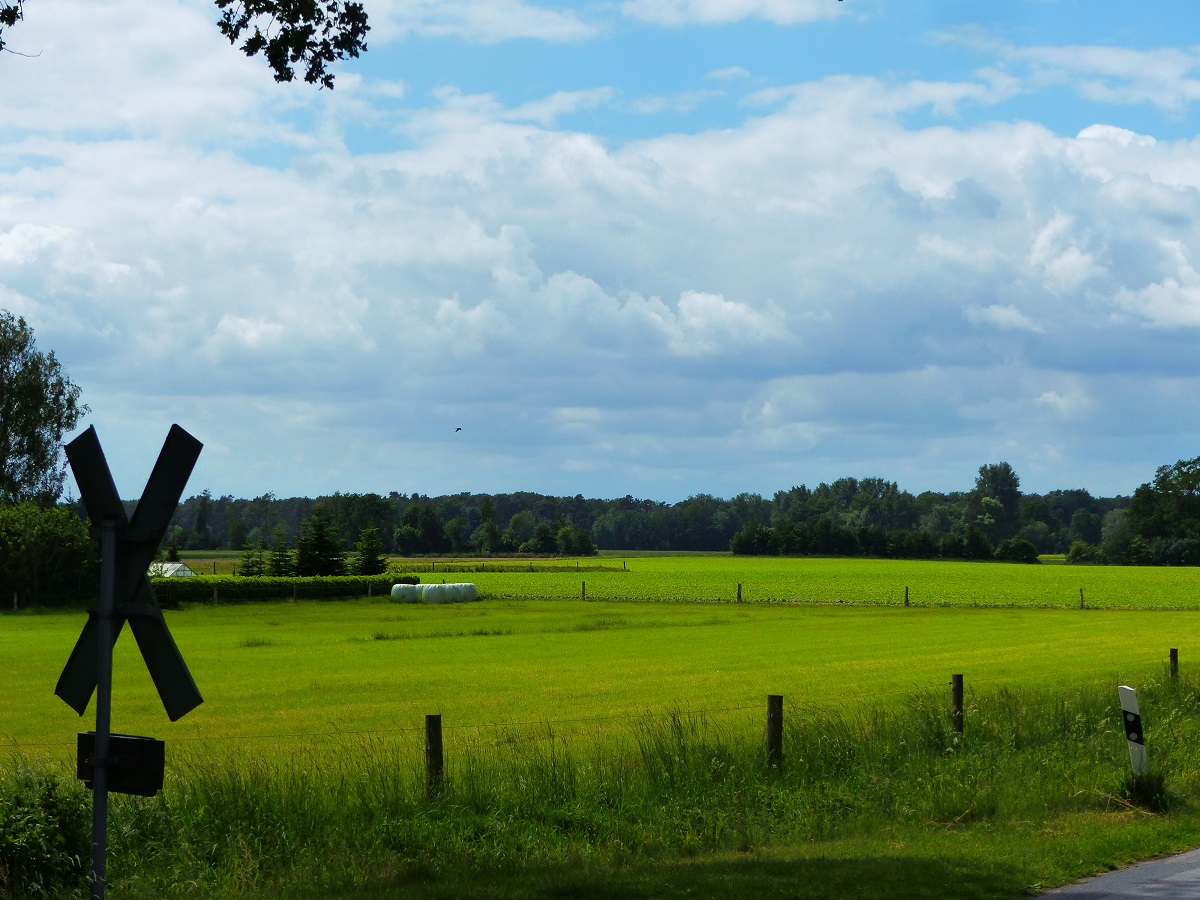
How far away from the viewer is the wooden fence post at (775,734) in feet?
44.2

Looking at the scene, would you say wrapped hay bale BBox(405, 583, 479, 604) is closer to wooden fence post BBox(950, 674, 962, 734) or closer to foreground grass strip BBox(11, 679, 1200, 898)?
wooden fence post BBox(950, 674, 962, 734)

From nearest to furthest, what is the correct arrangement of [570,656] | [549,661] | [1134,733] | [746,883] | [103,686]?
[103,686], [746,883], [1134,733], [549,661], [570,656]

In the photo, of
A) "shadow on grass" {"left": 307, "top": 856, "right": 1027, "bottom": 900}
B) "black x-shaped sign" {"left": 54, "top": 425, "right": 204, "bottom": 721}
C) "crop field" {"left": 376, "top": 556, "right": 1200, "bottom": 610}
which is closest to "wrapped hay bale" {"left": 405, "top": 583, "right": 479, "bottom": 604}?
"crop field" {"left": 376, "top": 556, "right": 1200, "bottom": 610}

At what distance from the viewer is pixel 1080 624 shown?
185 feet

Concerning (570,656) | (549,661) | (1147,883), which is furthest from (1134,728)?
(570,656)

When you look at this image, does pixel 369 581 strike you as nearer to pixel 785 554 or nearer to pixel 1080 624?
pixel 1080 624

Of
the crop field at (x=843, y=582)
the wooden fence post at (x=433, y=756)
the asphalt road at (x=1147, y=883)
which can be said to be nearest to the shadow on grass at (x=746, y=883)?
the asphalt road at (x=1147, y=883)

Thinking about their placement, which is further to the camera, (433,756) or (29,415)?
(29,415)

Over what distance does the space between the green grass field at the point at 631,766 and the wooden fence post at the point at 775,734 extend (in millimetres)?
229

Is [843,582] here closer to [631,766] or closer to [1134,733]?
[631,766]

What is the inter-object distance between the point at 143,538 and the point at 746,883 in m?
4.83

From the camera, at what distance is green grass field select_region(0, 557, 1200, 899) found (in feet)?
32.2

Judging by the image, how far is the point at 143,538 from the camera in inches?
254

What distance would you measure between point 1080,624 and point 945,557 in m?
106
